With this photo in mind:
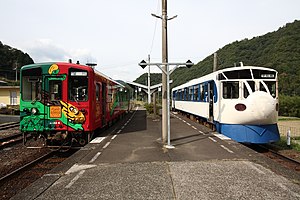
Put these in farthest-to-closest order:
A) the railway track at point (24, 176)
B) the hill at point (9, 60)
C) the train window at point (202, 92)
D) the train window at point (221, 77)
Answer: the hill at point (9, 60) < the train window at point (202, 92) < the train window at point (221, 77) < the railway track at point (24, 176)

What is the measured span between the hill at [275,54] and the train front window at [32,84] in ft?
114

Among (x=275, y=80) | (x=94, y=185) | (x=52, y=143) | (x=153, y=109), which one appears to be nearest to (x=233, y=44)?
(x=153, y=109)

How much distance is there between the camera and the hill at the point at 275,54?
36.3m

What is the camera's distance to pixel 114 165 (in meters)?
6.29

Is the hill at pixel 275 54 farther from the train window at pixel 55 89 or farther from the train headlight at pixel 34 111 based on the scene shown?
the train headlight at pixel 34 111

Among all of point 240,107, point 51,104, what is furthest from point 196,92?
point 51,104

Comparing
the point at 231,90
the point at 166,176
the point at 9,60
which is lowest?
the point at 166,176

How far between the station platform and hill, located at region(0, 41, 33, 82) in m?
72.3

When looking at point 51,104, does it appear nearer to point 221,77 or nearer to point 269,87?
point 221,77

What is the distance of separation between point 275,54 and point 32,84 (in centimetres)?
4185

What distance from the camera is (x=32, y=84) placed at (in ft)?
28.7

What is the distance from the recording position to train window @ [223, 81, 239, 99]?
10.1 metres

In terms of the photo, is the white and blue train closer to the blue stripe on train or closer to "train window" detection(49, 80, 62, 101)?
the blue stripe on train

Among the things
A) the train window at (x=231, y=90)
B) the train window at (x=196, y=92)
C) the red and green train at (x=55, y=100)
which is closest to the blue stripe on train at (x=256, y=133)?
the train window at (x=231, y=90)
